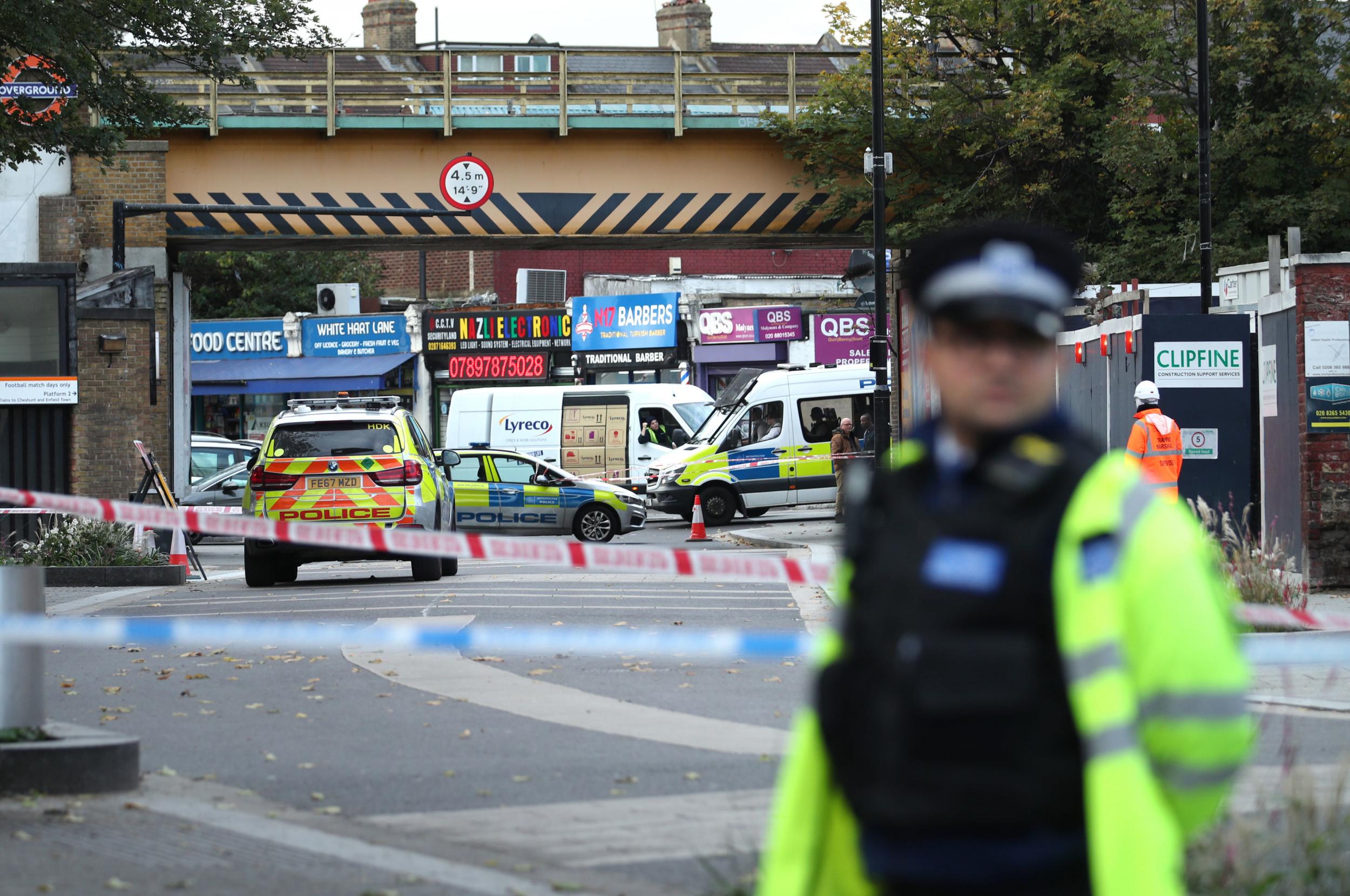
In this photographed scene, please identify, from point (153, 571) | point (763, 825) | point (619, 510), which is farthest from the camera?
point (619, 510)

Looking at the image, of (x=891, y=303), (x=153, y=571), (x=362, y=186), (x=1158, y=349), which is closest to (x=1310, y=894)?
(x=1158, y=349)

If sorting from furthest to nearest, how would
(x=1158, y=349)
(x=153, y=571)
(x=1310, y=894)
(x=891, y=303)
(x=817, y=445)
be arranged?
(x=891, y=303)
(x=817, y=445)
(x=153, y=571)
(x=1158, y=349)
(x=1310, y=894)

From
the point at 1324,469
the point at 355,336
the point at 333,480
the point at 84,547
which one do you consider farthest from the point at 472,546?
the point at 355,336

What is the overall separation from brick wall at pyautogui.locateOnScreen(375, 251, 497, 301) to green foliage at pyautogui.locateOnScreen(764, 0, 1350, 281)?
86.0 feet

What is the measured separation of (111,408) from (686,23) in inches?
1521

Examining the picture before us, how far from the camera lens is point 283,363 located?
45.9m

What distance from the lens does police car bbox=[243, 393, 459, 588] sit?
54.5 feet

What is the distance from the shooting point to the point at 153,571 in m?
17.1

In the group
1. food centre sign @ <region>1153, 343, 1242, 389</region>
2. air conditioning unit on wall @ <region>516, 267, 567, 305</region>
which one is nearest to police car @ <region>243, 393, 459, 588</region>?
food centre sign @ <region>1153, 343, 1242, 389</region>

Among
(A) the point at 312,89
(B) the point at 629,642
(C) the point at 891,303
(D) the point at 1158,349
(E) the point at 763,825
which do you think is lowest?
(E) the point at 763,825

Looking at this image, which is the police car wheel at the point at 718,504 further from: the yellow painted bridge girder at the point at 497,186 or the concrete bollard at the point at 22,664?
the concrete bollard at the point at 22,664

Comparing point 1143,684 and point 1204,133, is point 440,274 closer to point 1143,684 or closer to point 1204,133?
point 1204,133

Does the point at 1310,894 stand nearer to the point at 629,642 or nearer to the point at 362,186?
the point at 629,642

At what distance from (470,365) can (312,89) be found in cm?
1897
